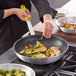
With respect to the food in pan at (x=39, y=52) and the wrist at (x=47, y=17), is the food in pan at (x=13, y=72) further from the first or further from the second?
the wrist at (x=47, y=17)

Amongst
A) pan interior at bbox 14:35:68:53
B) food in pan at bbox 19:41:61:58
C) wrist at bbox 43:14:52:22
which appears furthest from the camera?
wrist at bbox 43:14:52:22

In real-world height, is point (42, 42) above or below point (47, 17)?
below

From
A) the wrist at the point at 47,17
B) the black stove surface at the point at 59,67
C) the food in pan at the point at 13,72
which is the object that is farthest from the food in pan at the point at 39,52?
the wrist at the point at 47,17

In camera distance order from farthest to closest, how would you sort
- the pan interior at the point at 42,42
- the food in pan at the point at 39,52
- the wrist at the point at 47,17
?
1. the wrist at the point at 47,17
2. the pan interior at the point at 42,42
3. the food in pan at the point at 39,52

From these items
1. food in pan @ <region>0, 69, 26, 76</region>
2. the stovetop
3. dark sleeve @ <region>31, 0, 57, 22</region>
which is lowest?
the stovetop

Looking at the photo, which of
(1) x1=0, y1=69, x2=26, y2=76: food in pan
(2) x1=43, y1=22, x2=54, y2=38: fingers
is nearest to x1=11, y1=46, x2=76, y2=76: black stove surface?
(1) x1=0, y1=69, x2=26, y2=76: food in pan

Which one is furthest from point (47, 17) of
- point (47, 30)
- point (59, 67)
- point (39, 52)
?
point (59, 67)

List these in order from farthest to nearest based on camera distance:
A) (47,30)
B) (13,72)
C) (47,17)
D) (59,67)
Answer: (47,17), (47,30), (59,67), (13,72)

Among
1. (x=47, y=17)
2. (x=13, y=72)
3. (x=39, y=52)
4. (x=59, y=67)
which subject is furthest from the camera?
(x=47, y=17)

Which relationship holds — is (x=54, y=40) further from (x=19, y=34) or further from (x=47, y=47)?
(x=19, y=34)

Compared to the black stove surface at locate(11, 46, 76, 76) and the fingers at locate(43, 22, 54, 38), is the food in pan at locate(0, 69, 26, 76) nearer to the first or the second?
the black stove surface at locate(11, 46, 76, 76)

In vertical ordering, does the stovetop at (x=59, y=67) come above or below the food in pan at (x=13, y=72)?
below

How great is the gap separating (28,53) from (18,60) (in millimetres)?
81

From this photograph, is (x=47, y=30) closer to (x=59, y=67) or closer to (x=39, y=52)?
(x=39, y=52)
